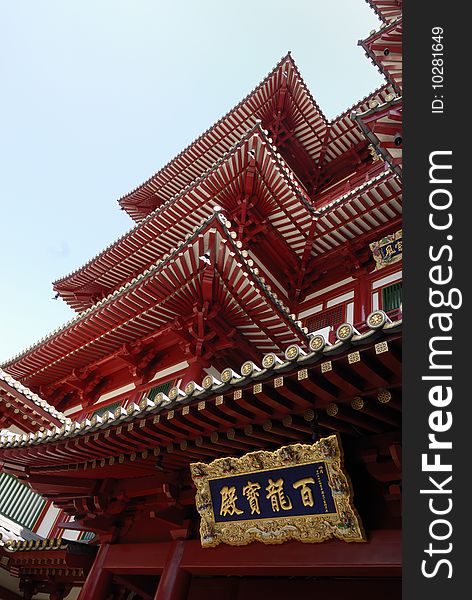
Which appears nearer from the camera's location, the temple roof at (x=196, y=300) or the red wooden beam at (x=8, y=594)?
the temple roof at (x=196, y=300)

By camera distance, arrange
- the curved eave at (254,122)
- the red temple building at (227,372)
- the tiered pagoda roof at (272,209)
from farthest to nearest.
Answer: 1. the curved eave at (254,122)
2. the tiered pagoda roof at (272,209)
3. the red temple building at (227,372)

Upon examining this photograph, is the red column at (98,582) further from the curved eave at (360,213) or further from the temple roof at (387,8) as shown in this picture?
the temple roof at (387,8)

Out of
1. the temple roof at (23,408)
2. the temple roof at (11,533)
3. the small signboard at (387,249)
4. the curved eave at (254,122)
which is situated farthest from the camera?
the curved eave at (254,122)

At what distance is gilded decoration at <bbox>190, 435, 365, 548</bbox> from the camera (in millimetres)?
4191

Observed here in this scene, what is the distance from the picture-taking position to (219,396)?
4.39 meters

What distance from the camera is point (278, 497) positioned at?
183 inches

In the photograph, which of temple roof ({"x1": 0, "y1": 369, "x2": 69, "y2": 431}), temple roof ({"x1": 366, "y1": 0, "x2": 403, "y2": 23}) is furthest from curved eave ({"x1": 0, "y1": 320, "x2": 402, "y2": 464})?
temple roof ({"x1": 366, "y1": 0, "x2": 403, "y2": 23})

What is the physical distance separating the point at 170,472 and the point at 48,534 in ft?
19.6

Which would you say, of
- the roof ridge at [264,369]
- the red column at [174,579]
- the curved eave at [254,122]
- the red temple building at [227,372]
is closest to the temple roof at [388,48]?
the red temple building at [227,372]

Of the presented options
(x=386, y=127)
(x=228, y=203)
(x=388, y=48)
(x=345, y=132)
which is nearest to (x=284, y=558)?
(x=386, y=127)

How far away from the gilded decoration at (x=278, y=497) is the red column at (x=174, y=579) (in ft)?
1.49

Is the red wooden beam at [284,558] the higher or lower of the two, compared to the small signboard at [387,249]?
lower

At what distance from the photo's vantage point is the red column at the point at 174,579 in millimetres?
5156

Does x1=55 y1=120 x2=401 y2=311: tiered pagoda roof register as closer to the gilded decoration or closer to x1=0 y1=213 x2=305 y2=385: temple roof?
x1=0 y1=213 x2=305 y2=385: temple roof
